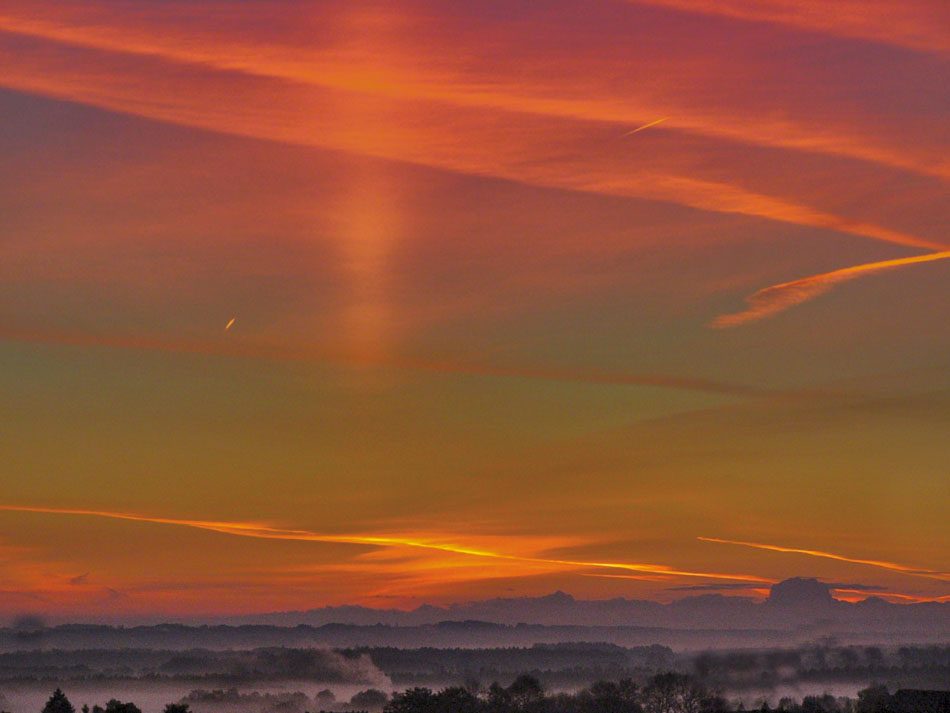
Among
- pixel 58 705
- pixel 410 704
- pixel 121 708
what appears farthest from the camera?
pixel 410 704

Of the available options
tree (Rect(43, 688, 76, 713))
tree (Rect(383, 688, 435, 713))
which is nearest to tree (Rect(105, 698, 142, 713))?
tree (Rect(43, 688, 76, 713))

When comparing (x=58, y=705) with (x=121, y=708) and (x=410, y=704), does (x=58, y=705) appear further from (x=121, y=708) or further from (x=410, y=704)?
(x=410, y=704)

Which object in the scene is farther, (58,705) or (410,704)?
(410,704)

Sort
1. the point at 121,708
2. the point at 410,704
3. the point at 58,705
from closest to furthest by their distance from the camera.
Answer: the point at 121,708 → the point at 58,705 → the point at 410,704

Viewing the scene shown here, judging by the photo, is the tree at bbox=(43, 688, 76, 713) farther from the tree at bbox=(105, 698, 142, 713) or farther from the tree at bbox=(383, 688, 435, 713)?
the tree at bbox=(383, 688, 435, 713)

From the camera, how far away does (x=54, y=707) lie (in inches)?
6398

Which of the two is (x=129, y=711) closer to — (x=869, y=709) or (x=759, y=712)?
(x=759, y=712)

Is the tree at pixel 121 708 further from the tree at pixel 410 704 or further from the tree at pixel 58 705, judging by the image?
the tree at pixel 410 704

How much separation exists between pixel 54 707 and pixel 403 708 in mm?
51808

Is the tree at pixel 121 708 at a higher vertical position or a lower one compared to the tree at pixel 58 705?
lower

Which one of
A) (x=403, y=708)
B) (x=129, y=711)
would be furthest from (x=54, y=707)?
(x=403, y=708)

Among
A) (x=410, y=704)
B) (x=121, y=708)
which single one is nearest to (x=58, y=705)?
(x=121, y=708)

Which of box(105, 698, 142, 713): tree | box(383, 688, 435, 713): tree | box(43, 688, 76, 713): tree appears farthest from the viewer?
box(383, 688, 435, 713): tree

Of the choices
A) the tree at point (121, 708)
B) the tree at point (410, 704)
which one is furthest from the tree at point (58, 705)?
the tree at point (410, 704)
